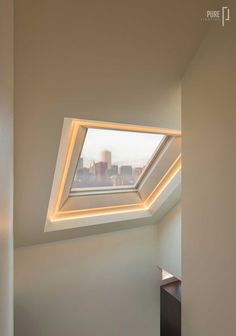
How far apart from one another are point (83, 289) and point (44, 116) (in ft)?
A: 7.37

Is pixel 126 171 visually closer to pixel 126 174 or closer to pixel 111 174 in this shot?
pixel 126 174

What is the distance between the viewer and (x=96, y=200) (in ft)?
7.02

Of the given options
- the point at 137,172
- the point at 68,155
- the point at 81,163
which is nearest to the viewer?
the point at 68,155

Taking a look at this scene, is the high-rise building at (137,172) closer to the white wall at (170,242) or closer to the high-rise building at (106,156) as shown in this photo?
the high-rise building at (106,156)

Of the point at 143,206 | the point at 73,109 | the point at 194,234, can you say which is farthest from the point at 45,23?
the point at 143,206

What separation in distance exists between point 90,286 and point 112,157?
5.71 ft

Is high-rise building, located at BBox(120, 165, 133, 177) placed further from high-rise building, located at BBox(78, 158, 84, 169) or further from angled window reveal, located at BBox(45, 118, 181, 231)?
high-rise building, located at BBox(78, 158, 84, 169)

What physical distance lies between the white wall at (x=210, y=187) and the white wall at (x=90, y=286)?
151 centimetres

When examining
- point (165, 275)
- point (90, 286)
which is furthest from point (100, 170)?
point (165, 275)

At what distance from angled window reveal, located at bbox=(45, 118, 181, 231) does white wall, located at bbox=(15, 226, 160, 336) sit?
427mm

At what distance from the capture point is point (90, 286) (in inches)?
98.3

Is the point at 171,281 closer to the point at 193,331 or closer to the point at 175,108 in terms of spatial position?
the point at 193,331

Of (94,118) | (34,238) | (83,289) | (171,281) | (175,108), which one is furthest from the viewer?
(171,281)

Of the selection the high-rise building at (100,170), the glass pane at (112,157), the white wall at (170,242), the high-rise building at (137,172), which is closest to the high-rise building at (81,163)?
the glass pane at (112,157)
